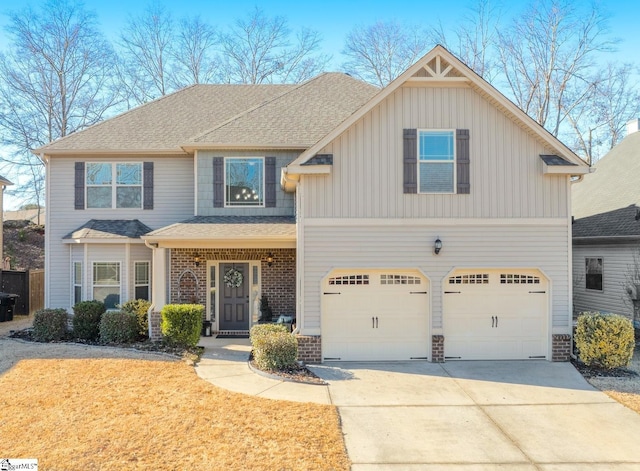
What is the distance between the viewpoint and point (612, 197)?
48.1 ft

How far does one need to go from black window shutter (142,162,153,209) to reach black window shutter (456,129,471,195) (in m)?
9.04

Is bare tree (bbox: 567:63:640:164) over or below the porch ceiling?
over

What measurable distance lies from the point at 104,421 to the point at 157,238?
536cm

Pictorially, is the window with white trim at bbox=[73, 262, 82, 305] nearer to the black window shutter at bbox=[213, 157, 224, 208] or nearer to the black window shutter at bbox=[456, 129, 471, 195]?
the black window shutter at bbox=[213, 157, 224, 208]

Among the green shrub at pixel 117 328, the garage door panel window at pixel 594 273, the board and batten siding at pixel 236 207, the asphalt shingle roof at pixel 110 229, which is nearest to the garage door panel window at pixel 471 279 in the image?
the board and batten siding at pixel 236 207

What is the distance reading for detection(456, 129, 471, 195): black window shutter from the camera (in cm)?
980

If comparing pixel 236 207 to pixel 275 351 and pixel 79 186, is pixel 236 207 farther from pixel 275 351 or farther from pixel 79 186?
pixel 275 351

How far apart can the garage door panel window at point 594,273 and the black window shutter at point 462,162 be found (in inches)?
276

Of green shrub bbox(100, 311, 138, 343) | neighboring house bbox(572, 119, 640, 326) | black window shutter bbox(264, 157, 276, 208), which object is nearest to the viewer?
green shrub bbox(100, 311, 138, 343)

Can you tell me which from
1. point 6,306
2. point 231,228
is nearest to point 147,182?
point 231,228

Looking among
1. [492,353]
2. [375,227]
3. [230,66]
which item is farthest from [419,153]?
[230,66]

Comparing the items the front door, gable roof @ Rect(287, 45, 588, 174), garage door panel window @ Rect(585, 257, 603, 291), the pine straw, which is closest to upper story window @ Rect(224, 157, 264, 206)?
the front door

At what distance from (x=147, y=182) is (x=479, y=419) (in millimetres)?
11182

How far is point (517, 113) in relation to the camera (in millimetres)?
9570
